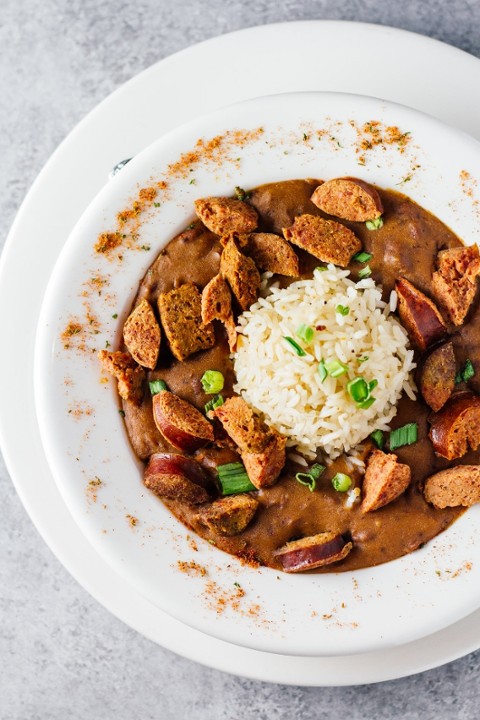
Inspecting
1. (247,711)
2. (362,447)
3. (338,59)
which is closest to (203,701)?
(247,711)

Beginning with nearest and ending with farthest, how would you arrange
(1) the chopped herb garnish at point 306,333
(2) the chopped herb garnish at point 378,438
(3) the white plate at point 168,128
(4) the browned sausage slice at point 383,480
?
(4) the browned sausage slice at point 383,480 → (1) the chopped herb garnish at point 306,333 → (2) the chopped herb garnish at point 378,438 → (3) the white plate at point 168,128

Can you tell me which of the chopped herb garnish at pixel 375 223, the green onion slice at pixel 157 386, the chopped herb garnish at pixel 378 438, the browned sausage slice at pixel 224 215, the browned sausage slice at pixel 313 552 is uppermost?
the browned sausage slice at pixel 224 215

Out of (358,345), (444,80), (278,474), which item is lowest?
(278,474)

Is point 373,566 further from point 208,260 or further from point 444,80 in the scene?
point 444,80

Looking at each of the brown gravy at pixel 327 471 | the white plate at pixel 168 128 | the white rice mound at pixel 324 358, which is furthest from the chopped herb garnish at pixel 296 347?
the white plate at pixel 168 128

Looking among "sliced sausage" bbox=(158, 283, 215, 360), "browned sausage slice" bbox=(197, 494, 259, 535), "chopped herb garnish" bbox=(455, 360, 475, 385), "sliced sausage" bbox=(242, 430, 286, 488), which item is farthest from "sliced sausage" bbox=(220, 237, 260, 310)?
"chopped herb garnish" bbox=(455, 360, 475, 385)

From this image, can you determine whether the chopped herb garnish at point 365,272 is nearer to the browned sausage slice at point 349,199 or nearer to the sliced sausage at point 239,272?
the browned sausage slice at point 349,199

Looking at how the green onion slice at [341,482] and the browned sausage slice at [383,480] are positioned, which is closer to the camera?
the browned sausage slice at [383,480]
